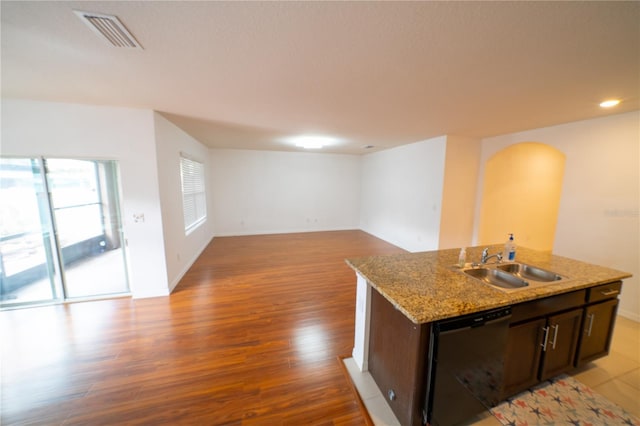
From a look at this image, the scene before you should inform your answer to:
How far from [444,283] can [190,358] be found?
2.34 meters

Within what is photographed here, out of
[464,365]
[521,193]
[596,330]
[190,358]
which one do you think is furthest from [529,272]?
[521,193]

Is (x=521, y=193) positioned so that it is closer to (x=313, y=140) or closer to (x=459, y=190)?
(x=459, y=190)

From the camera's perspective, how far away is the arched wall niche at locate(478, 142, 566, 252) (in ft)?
15.6

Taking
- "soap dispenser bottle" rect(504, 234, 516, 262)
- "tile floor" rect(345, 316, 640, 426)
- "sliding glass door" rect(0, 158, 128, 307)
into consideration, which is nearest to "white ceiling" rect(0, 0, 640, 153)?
"sliding glass door" rect(0, 158, 128, 307)

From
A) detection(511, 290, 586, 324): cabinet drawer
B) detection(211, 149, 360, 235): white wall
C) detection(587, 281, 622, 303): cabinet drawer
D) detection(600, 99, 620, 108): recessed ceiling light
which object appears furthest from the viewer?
detection(211, 149, 360, 235): white wall

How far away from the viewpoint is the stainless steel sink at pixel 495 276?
1896 mm

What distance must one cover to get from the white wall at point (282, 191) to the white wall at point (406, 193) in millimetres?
784

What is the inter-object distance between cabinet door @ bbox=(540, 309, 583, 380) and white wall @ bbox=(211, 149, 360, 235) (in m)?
6.15

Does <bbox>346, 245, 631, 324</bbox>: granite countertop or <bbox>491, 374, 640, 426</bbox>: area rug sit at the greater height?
<bbox>346, 245, 631, 324</bbox>: granite countertop

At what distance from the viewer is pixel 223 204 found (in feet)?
21.9

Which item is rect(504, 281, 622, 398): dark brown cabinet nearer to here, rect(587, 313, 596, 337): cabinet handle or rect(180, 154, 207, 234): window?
rect(587, 313, 596, 337): cabinet handle

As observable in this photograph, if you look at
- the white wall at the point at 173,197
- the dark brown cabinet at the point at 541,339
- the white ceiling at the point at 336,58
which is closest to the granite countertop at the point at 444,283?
the dark brown cabinet at the point at 541,339

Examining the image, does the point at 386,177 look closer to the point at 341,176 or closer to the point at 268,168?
the point at 341,176

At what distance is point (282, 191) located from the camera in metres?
7.11
